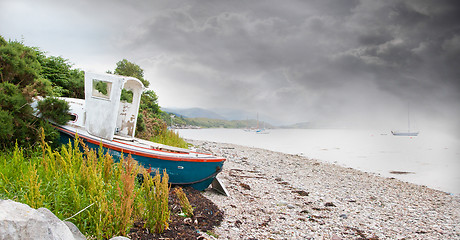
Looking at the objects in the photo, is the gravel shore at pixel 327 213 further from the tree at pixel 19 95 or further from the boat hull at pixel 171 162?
the tree at pixel 19 95

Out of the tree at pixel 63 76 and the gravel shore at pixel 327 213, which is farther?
the tree at pixel 63 76

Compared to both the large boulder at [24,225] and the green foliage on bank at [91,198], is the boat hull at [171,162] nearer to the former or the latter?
the green foliage on bank at [91,198]

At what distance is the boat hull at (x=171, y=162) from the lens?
22.3 ft

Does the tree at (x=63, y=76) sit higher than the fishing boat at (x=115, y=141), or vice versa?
the tree at (x=63, y=76)

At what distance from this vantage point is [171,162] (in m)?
6.87

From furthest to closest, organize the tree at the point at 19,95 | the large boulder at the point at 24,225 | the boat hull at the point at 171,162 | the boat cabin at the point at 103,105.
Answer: the boat cabin at the point at 103,105 → the boat hull at the point at 171,162 → the tree at the point at 19,95 → the large boulder at the point at 24,225

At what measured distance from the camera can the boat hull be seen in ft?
22.3

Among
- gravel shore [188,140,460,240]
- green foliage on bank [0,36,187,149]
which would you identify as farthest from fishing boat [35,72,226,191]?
gravel shore [188,140,460,240]

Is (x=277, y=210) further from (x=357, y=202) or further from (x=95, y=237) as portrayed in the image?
(x=95, y=237)

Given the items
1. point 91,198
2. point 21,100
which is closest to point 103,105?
point 21,100

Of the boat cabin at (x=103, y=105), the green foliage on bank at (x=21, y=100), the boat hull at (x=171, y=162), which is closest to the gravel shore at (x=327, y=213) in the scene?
the boat hull at (x=171, y=162)

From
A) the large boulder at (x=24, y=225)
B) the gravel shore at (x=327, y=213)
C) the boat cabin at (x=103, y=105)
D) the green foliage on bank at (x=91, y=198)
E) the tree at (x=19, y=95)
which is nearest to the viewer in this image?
the large boulder at (x=24, y=225)

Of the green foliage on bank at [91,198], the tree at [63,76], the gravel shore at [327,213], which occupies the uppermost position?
the tree at [63,76]

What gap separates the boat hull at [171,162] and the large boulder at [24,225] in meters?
4.07
